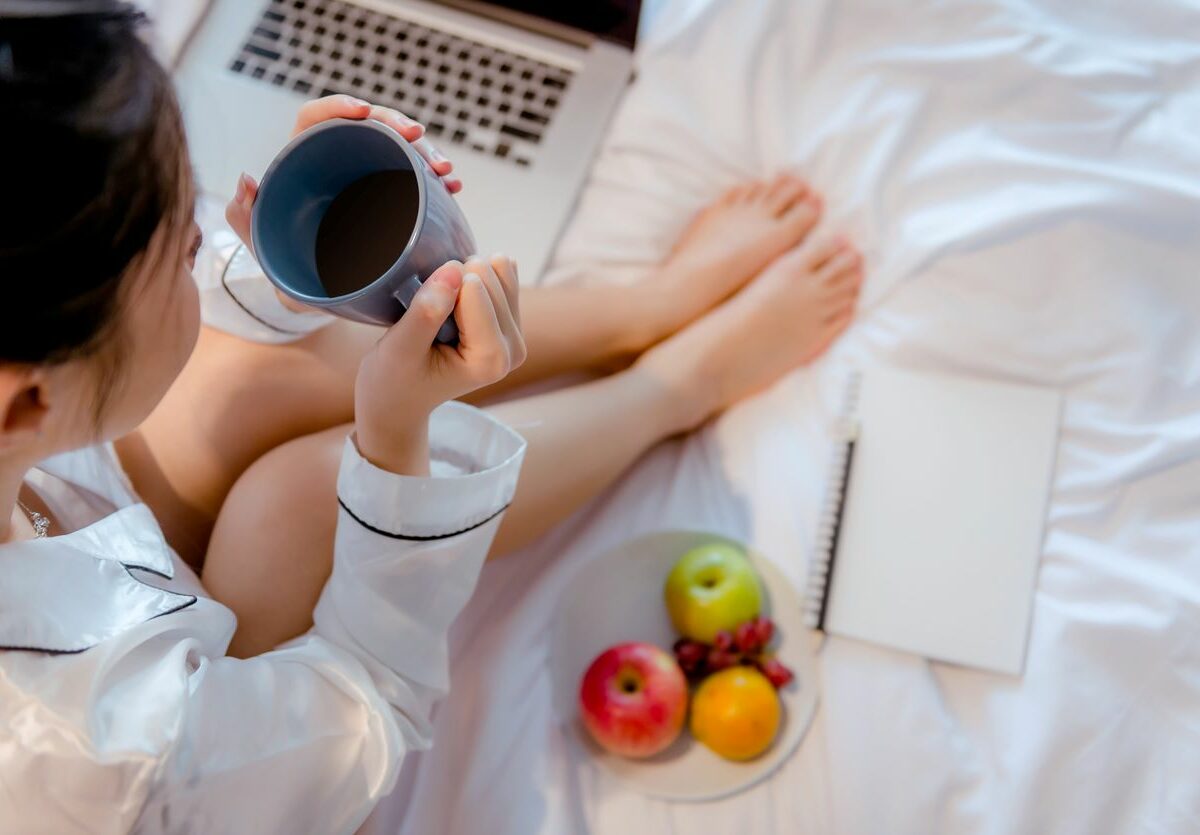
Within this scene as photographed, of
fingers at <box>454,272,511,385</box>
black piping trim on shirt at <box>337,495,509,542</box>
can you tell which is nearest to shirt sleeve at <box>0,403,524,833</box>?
black piping trim on shirt at <box>337,495,509,542</box>

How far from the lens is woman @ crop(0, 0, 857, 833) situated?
462 mm

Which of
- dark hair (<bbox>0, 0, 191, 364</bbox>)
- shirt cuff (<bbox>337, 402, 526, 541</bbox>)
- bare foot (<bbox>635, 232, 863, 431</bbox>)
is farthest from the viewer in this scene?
bare foot (<bbox>635, 232, 863, 431</bbox>)

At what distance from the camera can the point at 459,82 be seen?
3.80ft

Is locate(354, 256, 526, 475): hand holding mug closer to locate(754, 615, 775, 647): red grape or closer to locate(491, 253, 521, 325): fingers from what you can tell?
locate(491, 253, 521, 325): fingers

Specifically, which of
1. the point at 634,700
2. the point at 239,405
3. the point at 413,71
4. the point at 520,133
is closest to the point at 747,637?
the point at 634,700

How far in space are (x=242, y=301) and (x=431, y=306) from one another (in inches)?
13.0

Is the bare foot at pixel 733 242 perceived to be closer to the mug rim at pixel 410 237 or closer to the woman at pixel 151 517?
the woman at pixel 151 517

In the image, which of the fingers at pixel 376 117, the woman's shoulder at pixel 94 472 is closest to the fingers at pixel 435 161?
the fingers at pixel 376 117

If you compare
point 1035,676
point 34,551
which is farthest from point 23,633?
point 1035,676

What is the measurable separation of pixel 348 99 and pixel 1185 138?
0.78 meters

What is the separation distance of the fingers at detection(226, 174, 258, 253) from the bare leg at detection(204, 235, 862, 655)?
17 centimetres

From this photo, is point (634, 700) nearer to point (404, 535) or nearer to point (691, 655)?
point (691, 655)

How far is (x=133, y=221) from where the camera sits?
0.49m

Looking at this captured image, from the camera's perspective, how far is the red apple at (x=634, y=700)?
2.73 ft
